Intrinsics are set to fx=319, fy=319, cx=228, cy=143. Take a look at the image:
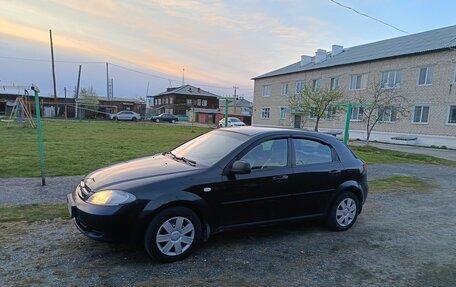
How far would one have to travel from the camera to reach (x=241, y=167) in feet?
12.7

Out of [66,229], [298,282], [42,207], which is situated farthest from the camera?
[42,207]

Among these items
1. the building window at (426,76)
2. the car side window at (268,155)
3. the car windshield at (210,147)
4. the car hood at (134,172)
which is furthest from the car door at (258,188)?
the building window at (426,76)

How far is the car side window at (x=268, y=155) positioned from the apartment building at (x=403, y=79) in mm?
22042

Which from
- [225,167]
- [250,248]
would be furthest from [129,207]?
[250,248]

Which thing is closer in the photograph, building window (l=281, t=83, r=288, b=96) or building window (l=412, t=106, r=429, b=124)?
building window (l=412, t=106, r=429, b=124)

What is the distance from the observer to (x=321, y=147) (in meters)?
4.92

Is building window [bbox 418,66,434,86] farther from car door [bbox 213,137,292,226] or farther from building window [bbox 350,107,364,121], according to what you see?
car door [bbox 213,137,292,226]

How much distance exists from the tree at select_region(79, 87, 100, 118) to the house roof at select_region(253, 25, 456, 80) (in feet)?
97.0

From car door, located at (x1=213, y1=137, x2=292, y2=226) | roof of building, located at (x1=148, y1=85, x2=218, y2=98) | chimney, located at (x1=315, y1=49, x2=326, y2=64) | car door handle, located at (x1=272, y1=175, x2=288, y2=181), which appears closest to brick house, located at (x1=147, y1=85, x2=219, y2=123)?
roof of building, located at (x1=148, y1=85, x2=218, y2=98)

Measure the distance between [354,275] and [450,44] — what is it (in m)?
26.9

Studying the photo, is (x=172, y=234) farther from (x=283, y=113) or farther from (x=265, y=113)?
(x=265, y=113)

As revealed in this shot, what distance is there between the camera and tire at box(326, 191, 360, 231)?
480 cm

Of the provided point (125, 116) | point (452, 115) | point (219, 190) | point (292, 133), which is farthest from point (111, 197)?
point (125, 116)

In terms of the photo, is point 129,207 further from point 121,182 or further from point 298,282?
point 298,282
